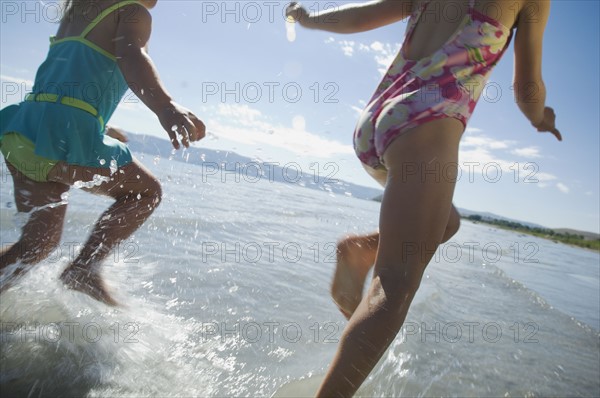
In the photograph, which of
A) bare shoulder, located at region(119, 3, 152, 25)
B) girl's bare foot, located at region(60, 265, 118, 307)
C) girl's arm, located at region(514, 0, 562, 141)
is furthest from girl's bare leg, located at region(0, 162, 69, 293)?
girl's arm, located at region(514, 0, 562, 141)

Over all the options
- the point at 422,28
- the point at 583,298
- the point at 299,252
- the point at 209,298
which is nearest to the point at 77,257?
the point at 209,298

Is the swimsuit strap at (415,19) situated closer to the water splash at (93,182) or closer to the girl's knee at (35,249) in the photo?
the water splash at (93,182)

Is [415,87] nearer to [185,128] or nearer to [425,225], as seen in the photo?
[425,225]

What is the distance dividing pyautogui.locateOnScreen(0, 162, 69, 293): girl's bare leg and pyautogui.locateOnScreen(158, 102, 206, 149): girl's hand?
0.73 meters

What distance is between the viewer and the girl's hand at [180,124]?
1.60 m

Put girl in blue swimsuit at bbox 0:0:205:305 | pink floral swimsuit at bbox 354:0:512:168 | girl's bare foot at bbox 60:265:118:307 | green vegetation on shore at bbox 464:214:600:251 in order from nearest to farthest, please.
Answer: pink floral swimsuit at bbox 354:0:512:168 < girl in blue swimsuit at bbox 0:0:205:305 < girl's bare foot at bbox 60:265:118:307 < green vegetation on shore at bbox 464:214:600:251

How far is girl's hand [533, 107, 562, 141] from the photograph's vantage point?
1647mm

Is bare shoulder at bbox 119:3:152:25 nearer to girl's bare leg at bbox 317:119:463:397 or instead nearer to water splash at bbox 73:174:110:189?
water splash at bbox 73:174:110:189

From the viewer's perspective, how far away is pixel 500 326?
3123 millimetres

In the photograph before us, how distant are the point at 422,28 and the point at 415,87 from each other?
33cm

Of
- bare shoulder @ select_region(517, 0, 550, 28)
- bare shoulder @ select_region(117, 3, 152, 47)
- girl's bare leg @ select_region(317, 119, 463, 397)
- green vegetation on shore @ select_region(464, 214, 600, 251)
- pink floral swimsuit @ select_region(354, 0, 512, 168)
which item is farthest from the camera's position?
green vegetation on shore @ select_region(464, 214, 600, 251)

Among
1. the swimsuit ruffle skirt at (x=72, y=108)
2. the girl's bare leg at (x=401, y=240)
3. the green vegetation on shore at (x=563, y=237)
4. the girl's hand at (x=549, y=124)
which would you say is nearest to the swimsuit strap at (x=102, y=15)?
the swimsuit ruffle skirt at (x=72, y=108)

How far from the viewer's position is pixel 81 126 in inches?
71.7

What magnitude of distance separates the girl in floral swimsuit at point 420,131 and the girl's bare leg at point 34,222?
1486 millimetres
